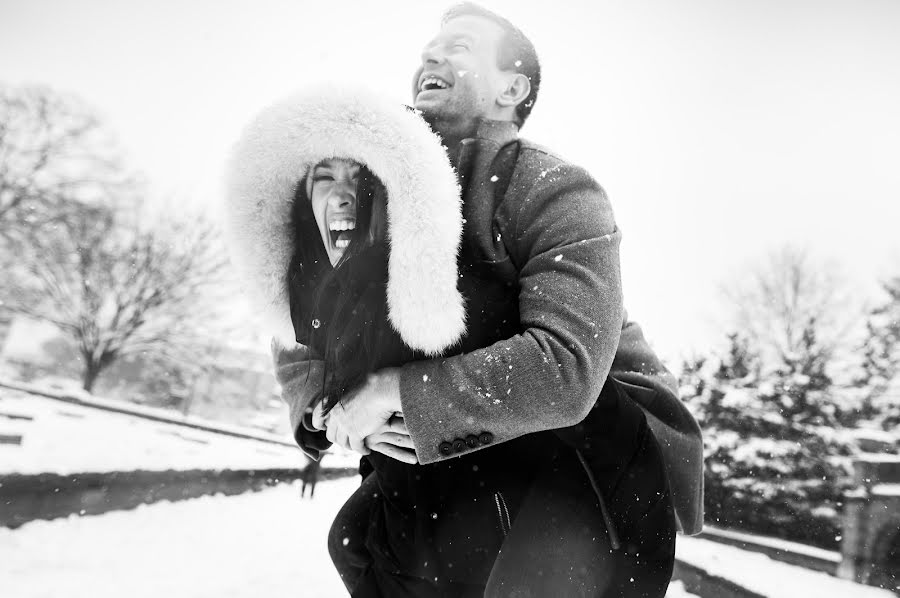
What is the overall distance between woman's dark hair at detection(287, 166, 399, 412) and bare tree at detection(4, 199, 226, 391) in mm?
23486

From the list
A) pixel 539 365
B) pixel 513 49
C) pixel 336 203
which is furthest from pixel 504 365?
pixel 513 49

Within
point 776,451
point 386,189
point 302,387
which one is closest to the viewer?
point 386,189

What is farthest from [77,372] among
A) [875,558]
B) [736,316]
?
[875,558]

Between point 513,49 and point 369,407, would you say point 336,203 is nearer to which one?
point 369,407

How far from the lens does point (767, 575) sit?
6254 millimetres

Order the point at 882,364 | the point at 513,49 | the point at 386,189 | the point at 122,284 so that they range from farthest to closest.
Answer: the point at 122,284 < the point at 882,364 < the point at 513,49 < the point at 386,189

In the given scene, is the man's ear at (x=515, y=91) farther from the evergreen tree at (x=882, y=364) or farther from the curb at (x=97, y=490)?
the evergreen tree at (x=882, y=364)

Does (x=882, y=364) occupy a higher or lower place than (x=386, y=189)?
lower

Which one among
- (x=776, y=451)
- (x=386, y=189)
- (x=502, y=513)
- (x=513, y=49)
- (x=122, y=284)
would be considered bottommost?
(x=122, y=284)

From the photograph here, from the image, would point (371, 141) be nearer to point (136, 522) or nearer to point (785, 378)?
point (136, 522)

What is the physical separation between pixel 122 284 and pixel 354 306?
26.3 meters

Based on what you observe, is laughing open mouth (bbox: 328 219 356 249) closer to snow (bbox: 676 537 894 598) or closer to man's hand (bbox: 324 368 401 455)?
man's hand (bbox: 324 368 401 455)

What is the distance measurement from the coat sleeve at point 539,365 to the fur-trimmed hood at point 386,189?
0.34 feet

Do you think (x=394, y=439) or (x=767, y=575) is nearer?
(x=394, y=439)
